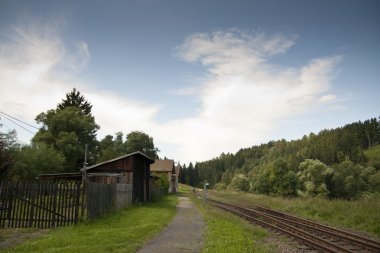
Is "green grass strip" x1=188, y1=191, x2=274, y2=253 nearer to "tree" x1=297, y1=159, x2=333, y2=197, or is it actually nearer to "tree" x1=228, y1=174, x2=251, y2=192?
"tree" x1=297, y1=159, x2=333, y2=197

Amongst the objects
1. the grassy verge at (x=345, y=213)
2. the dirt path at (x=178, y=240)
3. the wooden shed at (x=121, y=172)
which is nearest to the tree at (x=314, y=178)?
the grassy verge at (x=345, y=213)

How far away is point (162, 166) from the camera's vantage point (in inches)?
3287

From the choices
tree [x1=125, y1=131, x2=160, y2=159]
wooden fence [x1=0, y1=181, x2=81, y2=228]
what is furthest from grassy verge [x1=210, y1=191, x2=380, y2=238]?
tree [x1=125, y1=131, x2=160, y2=159]

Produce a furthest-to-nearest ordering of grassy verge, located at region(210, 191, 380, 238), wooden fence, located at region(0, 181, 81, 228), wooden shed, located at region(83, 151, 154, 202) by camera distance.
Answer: wooden shed, located at region(83, 151, 154, 202), grassy verge, located at region(210, 191, 380, 238), wooden fence, located at region(0, 181, 81, 228)

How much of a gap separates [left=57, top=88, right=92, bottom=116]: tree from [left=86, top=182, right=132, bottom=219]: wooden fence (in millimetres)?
47896

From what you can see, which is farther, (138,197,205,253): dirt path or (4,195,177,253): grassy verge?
(138,197,205,253): dirt path

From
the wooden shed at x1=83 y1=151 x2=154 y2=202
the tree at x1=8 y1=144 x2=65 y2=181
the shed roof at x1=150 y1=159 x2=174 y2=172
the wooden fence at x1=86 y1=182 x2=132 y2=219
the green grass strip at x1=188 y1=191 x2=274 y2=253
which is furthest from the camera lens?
Answer: the shed roof at x1=150 y1=159 x2=174 y2=172

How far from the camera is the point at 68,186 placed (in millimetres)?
16953

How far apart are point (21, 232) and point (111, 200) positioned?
22.4 feet

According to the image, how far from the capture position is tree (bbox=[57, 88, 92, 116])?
69.8 m

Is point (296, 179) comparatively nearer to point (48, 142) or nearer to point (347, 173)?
point (347, 173)

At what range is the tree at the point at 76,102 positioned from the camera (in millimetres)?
69750

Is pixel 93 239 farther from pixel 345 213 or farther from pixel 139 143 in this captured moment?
pixel 139 143

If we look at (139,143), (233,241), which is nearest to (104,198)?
(233,241)
